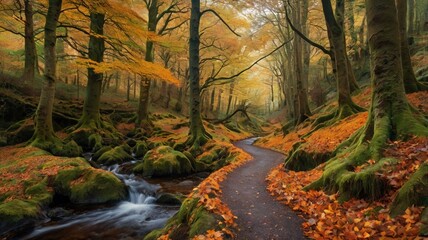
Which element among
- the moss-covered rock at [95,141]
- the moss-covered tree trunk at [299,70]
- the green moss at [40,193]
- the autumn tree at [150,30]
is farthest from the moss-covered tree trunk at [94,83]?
the moss-covered tree trunk at [299,70]

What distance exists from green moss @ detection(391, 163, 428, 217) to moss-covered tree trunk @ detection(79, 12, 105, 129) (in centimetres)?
1621

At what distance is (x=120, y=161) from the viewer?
1295 cm

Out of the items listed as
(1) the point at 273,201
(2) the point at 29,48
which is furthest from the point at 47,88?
(1) the point at 273,201

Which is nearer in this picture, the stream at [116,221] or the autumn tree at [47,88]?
the stream at [116,221]

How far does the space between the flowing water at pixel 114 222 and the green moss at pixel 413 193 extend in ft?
16.7

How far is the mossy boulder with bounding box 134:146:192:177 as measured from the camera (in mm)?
11125

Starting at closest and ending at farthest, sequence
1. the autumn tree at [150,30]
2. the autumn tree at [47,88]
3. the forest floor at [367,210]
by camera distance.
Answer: the forest floor at [367,210] < the autumn tree at [47,88] < the autumn tree at [150,30]

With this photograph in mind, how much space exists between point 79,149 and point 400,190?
531 inches

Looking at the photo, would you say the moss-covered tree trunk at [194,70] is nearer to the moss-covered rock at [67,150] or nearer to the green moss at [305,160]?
the moss-covered rock at [67,150]

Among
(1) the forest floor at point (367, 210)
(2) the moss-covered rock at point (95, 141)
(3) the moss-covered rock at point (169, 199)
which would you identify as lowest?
(3) the moss-covered rock at point (169, 199)

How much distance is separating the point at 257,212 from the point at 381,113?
342 centimetres

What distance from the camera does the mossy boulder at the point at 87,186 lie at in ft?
26.3

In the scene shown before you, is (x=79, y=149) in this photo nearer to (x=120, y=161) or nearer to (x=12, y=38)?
(x=120, y=161)

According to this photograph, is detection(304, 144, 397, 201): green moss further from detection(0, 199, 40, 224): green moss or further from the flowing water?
detection(0, 199, 40, 224): green moss
